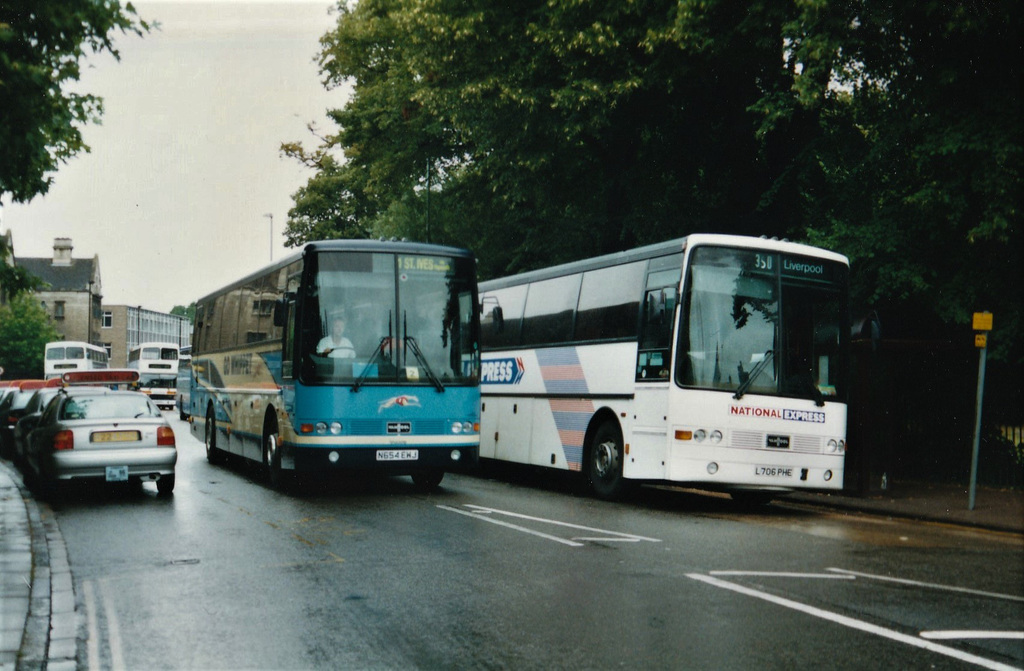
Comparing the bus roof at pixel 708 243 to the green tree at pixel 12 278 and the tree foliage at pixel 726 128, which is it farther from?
the green tree at pixel 12 278

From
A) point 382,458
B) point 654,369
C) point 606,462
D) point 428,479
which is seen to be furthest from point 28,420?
point 654,369

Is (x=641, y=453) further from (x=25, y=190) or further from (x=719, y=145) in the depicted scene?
(x=719, y=145)

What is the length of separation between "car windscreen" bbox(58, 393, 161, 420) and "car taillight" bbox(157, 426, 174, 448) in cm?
30

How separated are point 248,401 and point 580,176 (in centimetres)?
1064

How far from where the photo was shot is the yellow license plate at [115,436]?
14.9 m

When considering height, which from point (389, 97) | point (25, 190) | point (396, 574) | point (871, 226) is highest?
point (389, 97)

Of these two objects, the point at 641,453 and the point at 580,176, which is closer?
the point at 641,453

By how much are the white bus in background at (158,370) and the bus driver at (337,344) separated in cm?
4910

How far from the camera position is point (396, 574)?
29.6 feet

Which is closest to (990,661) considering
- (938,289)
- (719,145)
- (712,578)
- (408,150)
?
(712,578)

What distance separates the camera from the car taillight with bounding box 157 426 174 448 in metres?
15.3

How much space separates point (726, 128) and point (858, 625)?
18521mm

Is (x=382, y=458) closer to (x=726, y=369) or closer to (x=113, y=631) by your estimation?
(x=726, y=369)

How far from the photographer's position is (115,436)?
1503 cm
